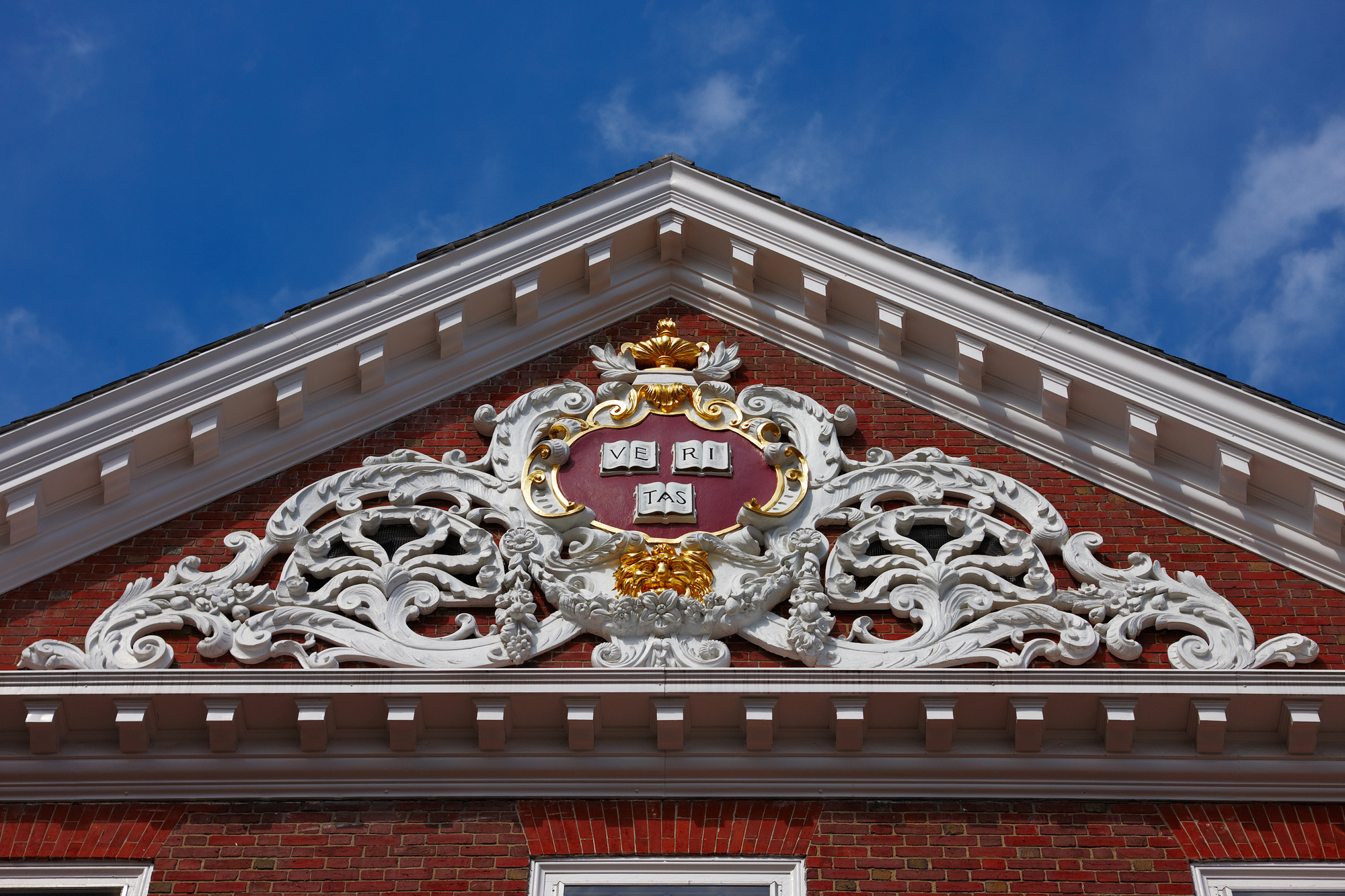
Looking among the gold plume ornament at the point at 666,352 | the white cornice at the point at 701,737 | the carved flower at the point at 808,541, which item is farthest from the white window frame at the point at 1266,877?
the gold plume ornament at the point at 666,352

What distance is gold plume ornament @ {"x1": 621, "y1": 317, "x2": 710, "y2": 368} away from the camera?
12914mm

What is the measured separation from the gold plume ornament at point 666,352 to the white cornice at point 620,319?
48 cm

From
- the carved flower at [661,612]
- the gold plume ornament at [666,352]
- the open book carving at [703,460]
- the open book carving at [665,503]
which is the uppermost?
the gold plume ornament at [666,352]

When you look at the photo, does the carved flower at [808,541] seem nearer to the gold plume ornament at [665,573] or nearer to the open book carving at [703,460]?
the gold plume ornament at [665,573]

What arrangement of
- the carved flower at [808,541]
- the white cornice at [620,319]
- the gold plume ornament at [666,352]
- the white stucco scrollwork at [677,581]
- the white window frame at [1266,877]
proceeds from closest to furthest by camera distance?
the white window frame at [1266,877]
the white stucco scrollwork at [677,581]
the carved flower at [808,541]
the white cornice at [620,319]
the gold plume ornament at [666,352]

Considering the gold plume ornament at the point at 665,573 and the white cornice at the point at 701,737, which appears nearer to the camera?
the white cornice at the point at 701,737

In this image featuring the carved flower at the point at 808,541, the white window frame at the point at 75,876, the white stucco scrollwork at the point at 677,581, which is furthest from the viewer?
the carved flower at the point at 808,541

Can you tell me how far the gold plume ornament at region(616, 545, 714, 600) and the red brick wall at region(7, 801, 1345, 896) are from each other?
1518mm

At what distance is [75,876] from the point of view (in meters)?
9.88

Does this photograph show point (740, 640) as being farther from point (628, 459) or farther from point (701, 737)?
point (628, 459)

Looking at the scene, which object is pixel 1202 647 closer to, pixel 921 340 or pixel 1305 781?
pixel 1305 781

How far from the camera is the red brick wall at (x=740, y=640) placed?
11.0 meters

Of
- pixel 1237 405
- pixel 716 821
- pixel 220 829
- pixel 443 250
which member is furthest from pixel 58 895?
pixel 1237 405

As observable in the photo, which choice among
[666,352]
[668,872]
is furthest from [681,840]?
[666,352]
